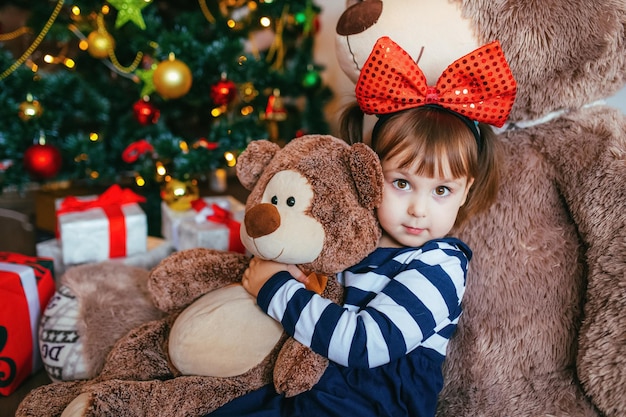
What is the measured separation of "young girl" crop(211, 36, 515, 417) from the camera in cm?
78

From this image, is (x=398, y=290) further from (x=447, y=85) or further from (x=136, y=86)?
(x=136, y=86)

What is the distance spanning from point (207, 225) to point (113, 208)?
9.8 inches

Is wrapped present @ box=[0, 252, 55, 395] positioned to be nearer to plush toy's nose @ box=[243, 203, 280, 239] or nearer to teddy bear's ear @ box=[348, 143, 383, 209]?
plush toy's nose @ box=[243, 203, 280, 239]

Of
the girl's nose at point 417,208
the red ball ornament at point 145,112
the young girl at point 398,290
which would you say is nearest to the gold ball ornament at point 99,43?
the red ball ornament at point 145,112

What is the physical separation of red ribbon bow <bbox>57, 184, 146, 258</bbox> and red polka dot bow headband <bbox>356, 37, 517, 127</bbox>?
2.57 feet

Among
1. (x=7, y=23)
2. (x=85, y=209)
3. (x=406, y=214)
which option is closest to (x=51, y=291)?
(x=85, y=209)

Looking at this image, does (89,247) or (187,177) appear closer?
(89,247)

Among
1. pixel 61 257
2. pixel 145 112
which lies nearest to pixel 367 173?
pixel 61 257

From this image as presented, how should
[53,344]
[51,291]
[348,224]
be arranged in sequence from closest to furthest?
1. [348,224]
2. [53,344]
3. [51,291]

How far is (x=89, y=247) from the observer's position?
1345 millimetres

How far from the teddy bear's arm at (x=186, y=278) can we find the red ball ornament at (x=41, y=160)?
0.90 meters

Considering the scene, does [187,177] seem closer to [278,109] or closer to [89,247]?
[89,247]

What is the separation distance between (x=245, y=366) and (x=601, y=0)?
2.53 ft

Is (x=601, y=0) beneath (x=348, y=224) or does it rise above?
above
